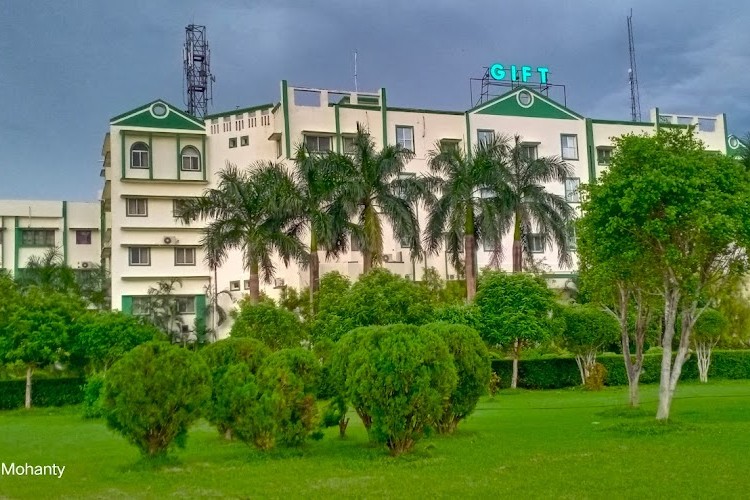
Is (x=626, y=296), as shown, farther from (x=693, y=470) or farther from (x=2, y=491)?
(x=2, y=491)

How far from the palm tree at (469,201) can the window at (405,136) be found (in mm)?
11363

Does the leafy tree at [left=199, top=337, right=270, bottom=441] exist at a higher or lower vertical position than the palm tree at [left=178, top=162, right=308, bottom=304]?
lower

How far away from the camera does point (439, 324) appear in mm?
16594

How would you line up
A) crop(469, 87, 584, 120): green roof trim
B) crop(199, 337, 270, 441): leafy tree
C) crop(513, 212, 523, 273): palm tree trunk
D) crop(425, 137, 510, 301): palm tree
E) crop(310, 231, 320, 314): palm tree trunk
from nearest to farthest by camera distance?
crop(199, 337, 270, 441): leafy tree → crop(310, 231, 320, 314): palm tree trunk → crop(425, 137, 510, 301): palm tree → crop(513, 212, 523, 273): palm tree trunk → crop(469, 87, 584, 120): green roof trim

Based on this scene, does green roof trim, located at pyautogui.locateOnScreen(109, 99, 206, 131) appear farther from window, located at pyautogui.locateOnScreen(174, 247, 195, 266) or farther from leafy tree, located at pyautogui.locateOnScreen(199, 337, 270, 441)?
leafy tree, located at pyautogui.locateOnScreen(199, 337, 270, 441)

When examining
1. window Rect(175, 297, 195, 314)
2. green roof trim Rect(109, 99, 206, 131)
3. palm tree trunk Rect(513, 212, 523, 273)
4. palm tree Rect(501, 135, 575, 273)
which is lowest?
window Rect(175, 297, 195, 314)

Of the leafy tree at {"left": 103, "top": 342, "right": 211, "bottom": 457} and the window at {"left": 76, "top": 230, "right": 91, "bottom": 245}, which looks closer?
the leafy tree at {"left": 103, "top": 342, "right": 211, "bottom": 457}

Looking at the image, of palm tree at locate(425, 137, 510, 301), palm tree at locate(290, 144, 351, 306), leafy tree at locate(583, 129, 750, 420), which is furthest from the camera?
palm tree at locate(425, 137, 510, 301)

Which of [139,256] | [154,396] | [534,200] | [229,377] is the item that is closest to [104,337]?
[139,256]

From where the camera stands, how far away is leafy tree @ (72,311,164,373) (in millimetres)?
30953

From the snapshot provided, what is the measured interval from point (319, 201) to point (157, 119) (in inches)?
689

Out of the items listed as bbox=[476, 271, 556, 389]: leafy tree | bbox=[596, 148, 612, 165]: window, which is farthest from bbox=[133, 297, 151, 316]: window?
bbox=[596, 148, 612, 165]: window

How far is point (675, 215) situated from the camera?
16.1 m

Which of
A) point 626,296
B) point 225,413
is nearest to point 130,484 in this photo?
point 225,413
